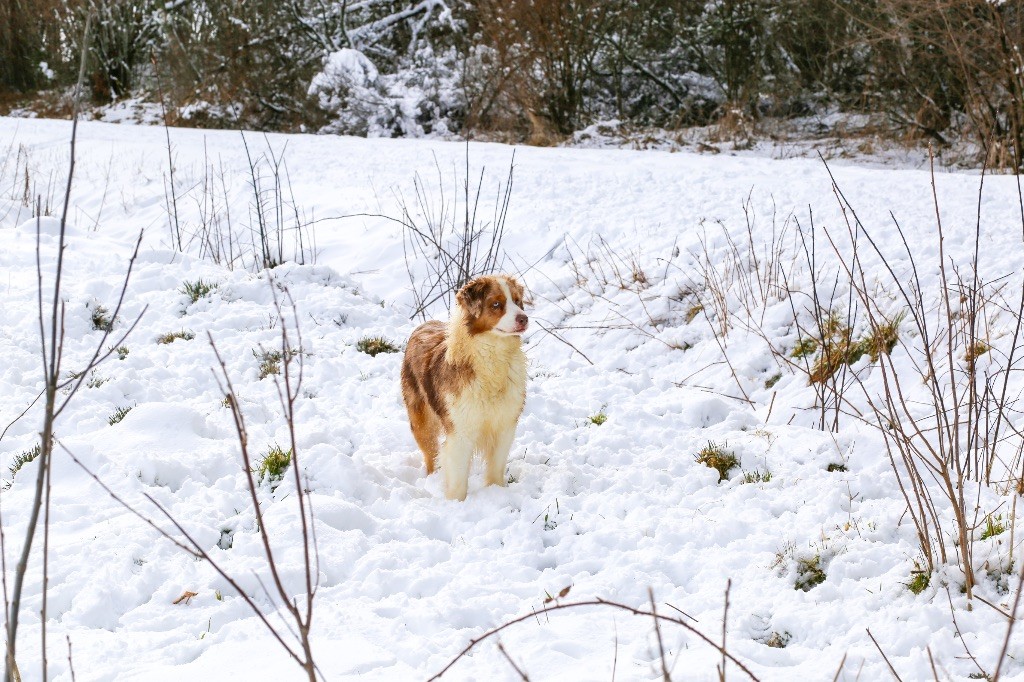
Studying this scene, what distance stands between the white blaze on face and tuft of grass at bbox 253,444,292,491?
1.44 m

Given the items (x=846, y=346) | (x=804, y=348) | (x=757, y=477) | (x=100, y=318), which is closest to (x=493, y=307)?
(x=757, y=477)

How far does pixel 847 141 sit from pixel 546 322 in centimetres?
995

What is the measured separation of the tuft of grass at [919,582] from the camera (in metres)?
3.57

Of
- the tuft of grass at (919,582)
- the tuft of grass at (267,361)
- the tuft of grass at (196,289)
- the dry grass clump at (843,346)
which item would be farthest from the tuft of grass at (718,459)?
the tuft of grass at (196,289)

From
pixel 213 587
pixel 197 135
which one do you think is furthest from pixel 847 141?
pixel 213 587

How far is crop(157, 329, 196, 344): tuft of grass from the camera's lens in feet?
22.8

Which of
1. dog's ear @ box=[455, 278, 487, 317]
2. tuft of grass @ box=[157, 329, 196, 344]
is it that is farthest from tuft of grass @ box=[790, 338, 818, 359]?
tuft of grass @ box=[157, 329, 196, 344]

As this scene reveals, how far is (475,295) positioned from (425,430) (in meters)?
0.94

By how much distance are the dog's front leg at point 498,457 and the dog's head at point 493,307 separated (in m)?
0.59

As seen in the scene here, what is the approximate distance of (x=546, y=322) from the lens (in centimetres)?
747

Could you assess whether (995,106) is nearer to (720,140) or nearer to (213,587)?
(720,140)

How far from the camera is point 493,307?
4.59 m

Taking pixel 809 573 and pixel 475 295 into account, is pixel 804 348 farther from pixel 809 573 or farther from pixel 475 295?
pixel 475 295

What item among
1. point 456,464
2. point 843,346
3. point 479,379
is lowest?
point 456,464
